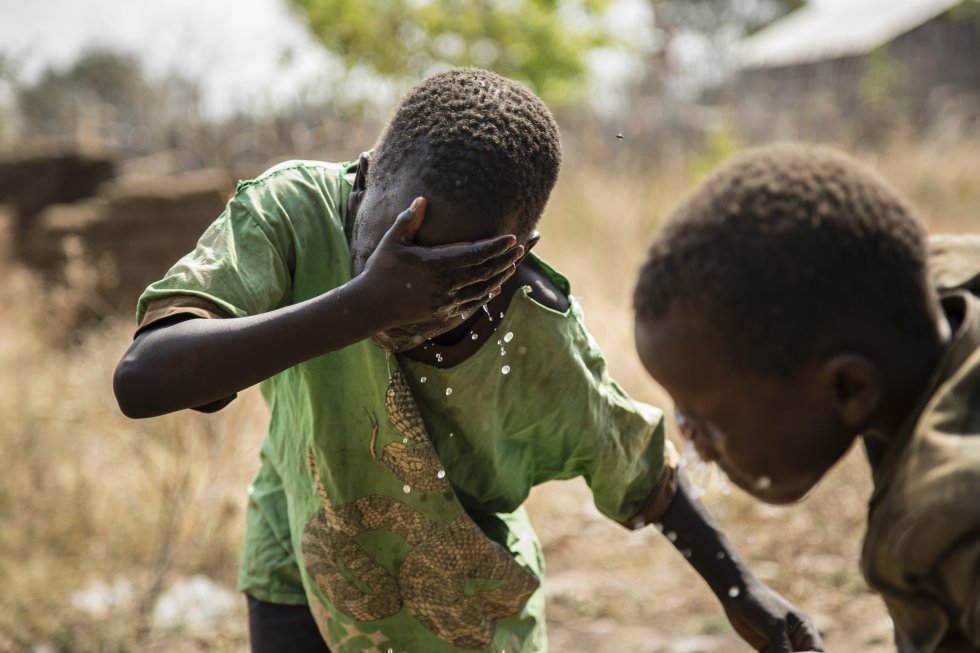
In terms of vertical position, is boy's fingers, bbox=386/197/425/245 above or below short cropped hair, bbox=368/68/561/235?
below

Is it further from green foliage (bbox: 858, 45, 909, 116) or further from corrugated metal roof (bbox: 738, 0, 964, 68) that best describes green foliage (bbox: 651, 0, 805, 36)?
green foliage (bbox: 858, 45, 909, 116)

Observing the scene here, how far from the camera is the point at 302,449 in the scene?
2.05m

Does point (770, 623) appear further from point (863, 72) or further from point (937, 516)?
point (863, 72)

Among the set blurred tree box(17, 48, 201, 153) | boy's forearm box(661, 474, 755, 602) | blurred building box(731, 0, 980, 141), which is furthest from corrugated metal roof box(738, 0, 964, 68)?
boy's forearm box(661, 474, 755, 602)

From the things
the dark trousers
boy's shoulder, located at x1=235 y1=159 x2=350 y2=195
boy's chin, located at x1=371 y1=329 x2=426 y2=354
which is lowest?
the dark trousers

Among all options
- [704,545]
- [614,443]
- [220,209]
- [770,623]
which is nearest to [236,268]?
[614,443]

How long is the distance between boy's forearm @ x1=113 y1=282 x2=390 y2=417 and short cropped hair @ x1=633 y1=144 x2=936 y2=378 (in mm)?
525

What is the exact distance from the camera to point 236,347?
1592 millimetres

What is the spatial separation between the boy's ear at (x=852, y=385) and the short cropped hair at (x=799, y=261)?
0.03 meters

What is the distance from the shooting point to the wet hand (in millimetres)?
2029

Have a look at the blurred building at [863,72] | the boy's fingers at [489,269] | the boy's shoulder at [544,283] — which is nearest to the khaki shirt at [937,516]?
the boy's fingers at [489,269]

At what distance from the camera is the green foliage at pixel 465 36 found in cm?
1206

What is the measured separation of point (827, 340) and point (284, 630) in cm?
142

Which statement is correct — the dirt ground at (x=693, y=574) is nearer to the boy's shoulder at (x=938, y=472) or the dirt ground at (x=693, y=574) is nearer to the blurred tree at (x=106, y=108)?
the boy's shoulder at (x=938, y=472)
